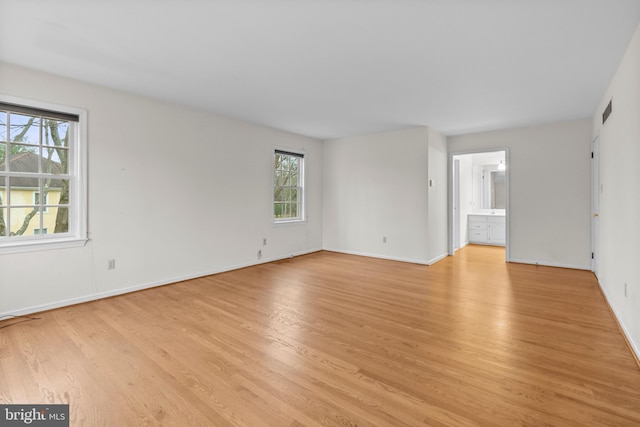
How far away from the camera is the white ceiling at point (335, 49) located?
212 cm

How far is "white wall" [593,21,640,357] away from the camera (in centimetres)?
231

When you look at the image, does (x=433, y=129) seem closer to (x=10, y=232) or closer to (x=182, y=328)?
(x=182, y=328)

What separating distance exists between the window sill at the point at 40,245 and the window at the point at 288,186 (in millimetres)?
3087

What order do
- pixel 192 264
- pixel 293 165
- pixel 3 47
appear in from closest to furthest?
1. pixel 3 47
2. pixel 192 264
3. pixel 293 165

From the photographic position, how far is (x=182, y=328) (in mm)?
2773

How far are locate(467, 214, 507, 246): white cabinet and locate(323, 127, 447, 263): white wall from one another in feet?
7.43

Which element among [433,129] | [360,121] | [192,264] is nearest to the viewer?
[192,264]

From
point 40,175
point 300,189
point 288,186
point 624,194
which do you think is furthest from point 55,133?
point 624,194

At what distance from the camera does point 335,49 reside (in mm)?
2656

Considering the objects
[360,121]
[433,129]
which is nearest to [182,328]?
[360,121]

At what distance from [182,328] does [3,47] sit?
2991 millimetres

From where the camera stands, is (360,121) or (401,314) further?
(360,121)

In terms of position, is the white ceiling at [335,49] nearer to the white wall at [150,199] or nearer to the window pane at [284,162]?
the white wall at [150,199]

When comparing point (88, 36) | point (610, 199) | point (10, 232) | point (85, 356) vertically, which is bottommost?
point (85, 356)
